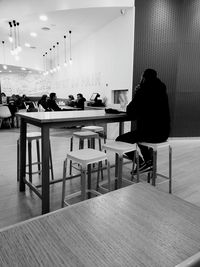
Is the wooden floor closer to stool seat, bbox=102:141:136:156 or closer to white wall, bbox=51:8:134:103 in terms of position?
stool seat, bbox=102:141:136:156

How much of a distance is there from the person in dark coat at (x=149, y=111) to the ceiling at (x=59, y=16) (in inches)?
142

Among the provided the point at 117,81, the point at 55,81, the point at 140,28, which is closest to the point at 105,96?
the point at 117,81

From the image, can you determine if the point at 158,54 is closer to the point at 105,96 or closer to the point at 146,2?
the point at 146,2

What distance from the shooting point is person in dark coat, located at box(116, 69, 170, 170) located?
8.04 feet

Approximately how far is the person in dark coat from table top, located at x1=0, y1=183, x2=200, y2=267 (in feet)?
5.76

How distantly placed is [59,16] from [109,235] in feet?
21.2

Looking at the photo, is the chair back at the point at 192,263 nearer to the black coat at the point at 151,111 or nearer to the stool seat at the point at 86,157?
the stool seat at the point at 86,157

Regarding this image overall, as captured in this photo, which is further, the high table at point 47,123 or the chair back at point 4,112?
the chair back at point 4,112

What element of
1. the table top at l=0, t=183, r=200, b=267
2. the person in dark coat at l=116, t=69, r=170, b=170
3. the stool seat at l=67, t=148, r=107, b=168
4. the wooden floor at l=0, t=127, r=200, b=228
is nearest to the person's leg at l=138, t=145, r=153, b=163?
the wooden floor at l=0, t=127, r=200, b=228

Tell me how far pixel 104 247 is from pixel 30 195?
2188mm

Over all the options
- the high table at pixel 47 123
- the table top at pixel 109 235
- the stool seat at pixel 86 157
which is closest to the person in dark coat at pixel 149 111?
the high table at pixel 47 123

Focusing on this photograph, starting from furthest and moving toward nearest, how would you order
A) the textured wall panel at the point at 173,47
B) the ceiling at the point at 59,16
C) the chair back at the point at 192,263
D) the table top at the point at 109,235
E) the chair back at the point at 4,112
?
the chair back at the point at 4,112, the ceiling at the point at 59,16, the textured wall panel at the point at 173,47, the table top at the point at 109,235, the chair back at the point at 192,263

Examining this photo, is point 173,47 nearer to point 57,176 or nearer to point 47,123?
point 57,176

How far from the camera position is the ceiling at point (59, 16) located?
528 centimetres
